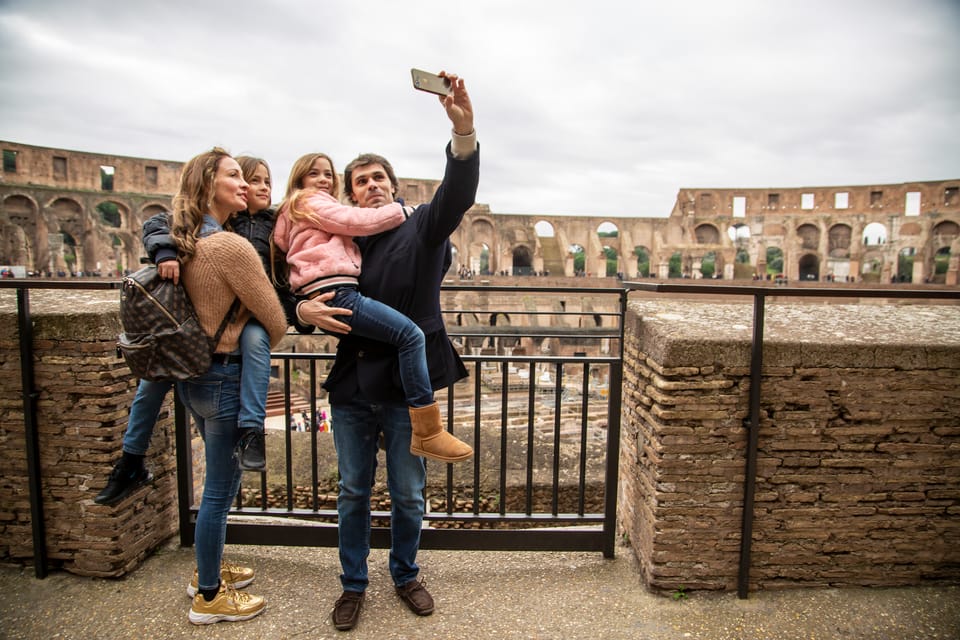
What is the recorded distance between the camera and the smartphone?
1809mm

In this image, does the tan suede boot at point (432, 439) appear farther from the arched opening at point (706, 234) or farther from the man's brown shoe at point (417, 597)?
the arched opening at point (706, 234)

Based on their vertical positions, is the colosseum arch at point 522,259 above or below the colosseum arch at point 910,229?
below

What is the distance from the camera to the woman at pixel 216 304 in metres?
2.07

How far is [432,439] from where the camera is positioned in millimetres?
2139

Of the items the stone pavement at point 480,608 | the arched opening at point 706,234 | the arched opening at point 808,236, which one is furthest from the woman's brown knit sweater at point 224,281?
the arched opening at point 808,236

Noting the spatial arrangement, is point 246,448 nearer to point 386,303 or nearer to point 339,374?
point 339,374

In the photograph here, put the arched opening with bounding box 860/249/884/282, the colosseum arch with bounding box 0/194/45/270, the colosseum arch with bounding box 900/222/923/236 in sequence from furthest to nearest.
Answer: the arched opening with bounding box 860/249/884/282 → the colosseum arch with bounding box 900/222/923/236 → the colosseum arch with bounding box 0/194/45/270

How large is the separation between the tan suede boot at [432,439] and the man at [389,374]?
0.15 m

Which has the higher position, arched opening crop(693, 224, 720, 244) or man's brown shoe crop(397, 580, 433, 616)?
arched opening crop(693, 224, 720, 244)

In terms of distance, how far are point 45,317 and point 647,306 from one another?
10.4 feet

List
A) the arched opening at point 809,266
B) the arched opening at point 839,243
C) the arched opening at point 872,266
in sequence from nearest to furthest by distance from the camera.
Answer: the arched opening at point 872,266 → the arched opening at point 839,243 → the arched opening at point 809,266

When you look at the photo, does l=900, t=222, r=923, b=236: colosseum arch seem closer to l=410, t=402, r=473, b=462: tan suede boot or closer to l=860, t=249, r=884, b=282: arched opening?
l=860, t=249, r=884, b=282: arched opening

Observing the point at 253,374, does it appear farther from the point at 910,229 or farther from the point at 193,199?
the point at 910,229

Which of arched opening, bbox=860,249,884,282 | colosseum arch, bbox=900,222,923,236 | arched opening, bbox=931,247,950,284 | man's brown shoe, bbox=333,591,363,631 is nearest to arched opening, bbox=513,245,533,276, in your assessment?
arched opening, bbox=860,249,884,282
